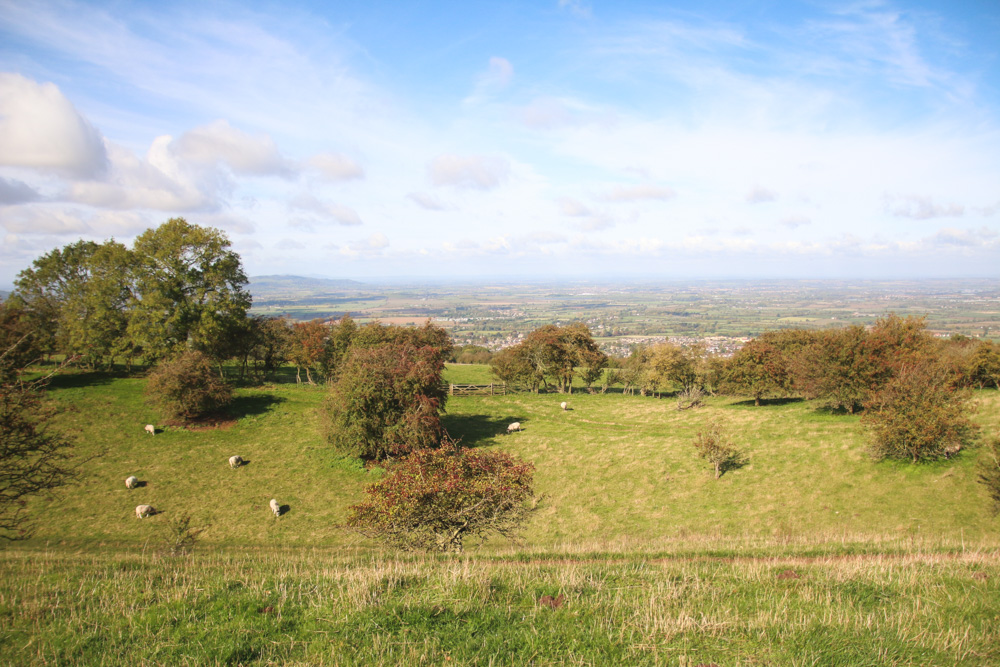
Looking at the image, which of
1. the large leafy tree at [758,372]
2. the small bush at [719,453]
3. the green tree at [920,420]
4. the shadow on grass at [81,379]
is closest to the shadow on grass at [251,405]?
the shadow on grass at [81,379]

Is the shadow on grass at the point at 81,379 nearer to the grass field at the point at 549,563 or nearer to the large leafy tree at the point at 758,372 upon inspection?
the grass field at the point at 549,563

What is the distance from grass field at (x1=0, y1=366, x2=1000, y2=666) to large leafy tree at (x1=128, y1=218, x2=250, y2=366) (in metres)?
6.20

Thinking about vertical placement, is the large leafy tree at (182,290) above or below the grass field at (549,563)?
above

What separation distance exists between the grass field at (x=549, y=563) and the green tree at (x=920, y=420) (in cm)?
83

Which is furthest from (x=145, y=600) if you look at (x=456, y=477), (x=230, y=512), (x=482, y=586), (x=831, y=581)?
(x=230, y=512)

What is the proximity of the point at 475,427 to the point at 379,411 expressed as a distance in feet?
30.8

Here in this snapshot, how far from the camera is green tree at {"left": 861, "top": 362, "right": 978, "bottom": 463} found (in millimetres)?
18438

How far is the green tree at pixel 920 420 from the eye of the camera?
1844 centimetres

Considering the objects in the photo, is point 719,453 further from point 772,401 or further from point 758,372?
point 772,401

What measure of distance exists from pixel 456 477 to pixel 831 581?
26.9ft

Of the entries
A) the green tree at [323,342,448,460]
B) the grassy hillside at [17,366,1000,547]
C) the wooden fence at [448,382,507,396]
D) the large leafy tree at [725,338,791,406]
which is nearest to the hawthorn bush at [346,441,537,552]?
the grassy hillside at [17,366,1000,547]

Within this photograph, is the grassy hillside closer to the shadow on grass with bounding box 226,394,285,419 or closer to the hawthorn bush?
the shadow on grass with bounding box 226,394,285,419

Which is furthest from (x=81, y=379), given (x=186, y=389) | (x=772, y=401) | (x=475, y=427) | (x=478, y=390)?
(x=772, y=401)

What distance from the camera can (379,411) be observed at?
23594 millimetres
